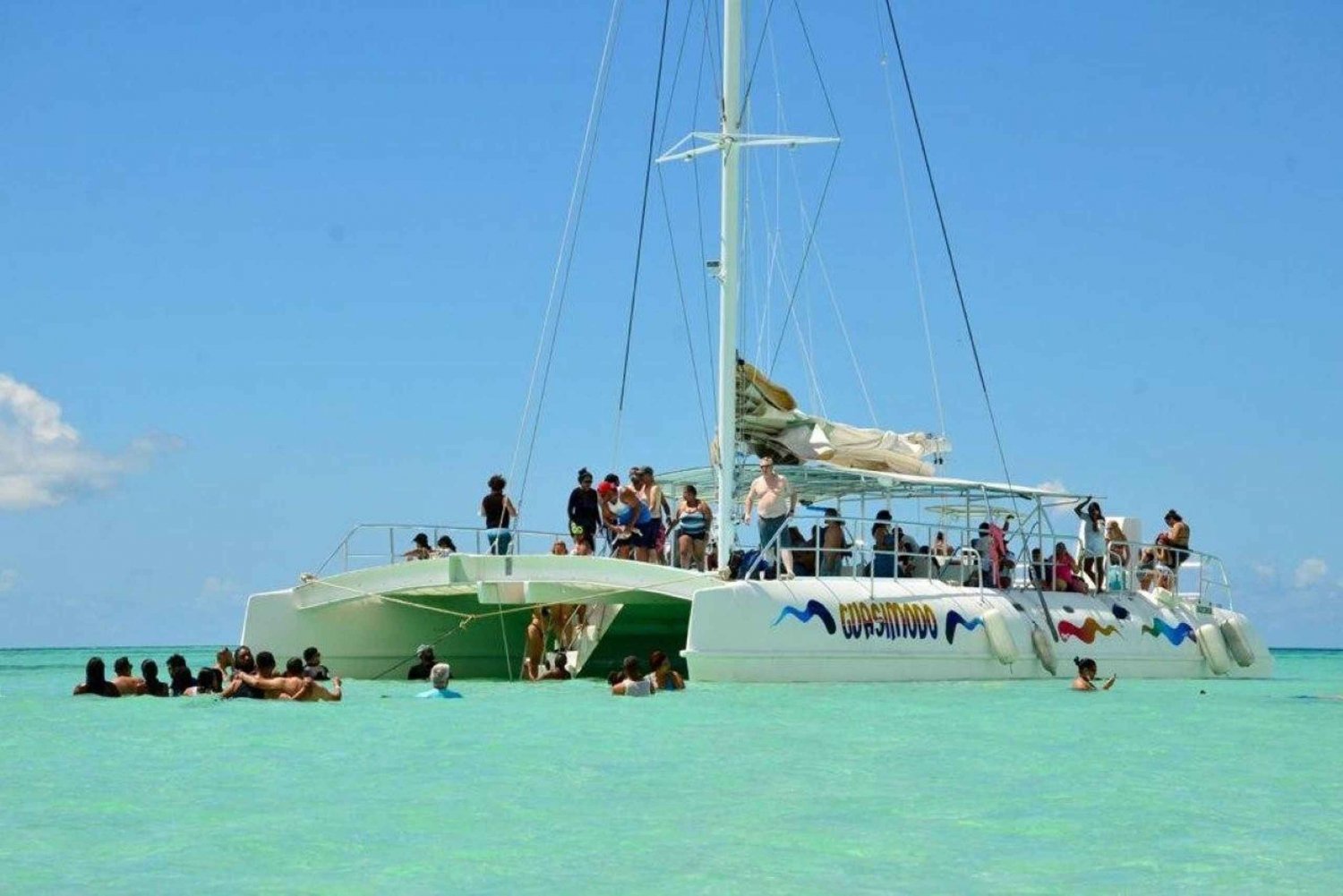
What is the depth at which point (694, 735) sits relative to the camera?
1563 cm

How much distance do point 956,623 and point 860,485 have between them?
330cm

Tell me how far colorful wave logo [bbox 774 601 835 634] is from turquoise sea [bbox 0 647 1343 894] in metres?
1.47

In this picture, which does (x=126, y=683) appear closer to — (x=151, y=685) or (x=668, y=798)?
(x=151, y=685)

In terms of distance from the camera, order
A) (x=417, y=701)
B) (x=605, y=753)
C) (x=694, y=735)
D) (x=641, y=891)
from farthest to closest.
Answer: (x=417, y=701), (x=694, y=735), (x=605, y=753), (x=641, y=891)

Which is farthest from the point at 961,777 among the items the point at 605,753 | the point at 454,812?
the point at 454,812

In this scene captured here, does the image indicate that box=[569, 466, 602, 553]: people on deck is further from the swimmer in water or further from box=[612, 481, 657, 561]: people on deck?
the swimmer in water

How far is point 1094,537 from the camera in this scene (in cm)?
2708

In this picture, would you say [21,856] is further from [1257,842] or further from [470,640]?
[470,640]

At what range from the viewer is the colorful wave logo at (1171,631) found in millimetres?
27016

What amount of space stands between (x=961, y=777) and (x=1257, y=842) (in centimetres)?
297

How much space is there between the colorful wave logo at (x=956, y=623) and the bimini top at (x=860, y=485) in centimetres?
223

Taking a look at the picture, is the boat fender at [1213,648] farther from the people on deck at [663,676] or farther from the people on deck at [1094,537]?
the people on deck at [663,676]

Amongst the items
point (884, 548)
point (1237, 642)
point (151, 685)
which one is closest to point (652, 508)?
point (884, 548)

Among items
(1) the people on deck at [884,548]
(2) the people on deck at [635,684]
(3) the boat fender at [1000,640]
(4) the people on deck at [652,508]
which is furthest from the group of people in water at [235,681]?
(3) the boat fender at [1000,640]
